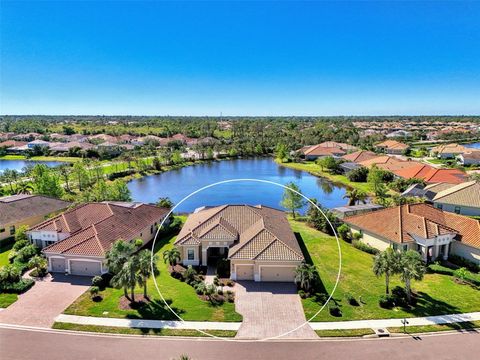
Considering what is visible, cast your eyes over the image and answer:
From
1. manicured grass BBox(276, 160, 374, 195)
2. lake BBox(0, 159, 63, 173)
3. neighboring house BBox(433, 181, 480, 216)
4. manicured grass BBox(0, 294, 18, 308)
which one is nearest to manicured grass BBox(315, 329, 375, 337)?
manicured grass BBox(0, 294, 18, 308)

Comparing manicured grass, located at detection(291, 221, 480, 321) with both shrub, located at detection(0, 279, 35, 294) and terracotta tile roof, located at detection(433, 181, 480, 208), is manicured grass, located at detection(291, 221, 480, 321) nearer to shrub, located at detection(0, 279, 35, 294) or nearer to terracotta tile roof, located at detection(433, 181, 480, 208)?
terracotta tile roof, located at detection(433, 181, 480, 208)

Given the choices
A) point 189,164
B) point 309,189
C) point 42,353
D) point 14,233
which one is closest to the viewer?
point 42,353

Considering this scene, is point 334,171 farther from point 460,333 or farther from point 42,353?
point 42,353

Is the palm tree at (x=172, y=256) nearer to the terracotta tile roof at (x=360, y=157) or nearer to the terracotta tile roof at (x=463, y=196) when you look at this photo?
the terracotta tile roof at (x=463, y=196)

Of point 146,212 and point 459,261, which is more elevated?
point 146,212

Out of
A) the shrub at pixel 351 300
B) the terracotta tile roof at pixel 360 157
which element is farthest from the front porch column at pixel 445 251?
the terracotta tile roof at pixel 360 157

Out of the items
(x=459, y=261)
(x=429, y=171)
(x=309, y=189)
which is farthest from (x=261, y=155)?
(x=459, y=261)

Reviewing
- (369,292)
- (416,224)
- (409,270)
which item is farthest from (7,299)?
(416,224)
